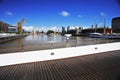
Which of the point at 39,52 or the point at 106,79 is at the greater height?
the point at 39,52

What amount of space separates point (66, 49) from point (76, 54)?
0.84 meters

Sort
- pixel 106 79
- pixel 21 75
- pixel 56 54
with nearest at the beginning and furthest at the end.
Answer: pixel 106 79, pixel 21 75, pixel 56 54

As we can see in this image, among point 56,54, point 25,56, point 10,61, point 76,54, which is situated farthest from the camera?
point 76,54

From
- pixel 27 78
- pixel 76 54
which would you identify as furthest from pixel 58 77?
pixel 76 54

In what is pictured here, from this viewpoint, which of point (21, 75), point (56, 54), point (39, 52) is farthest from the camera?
point (56, 54)

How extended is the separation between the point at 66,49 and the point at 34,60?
2012 mm

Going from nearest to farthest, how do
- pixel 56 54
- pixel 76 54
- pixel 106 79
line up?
pixel 106 79
pixel 56 54
pixel 76 54

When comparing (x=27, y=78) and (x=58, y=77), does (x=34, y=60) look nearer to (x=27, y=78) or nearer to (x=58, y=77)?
(x=27, y=78)

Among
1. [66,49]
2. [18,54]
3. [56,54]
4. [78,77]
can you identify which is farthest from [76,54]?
[18,54]

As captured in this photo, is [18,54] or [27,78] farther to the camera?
[18,54]

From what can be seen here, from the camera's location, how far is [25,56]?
16.1ft

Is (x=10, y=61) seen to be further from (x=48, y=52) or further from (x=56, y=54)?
(x=56, y=54)

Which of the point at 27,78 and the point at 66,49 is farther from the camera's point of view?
the point at 66,49

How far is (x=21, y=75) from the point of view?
3422mm
